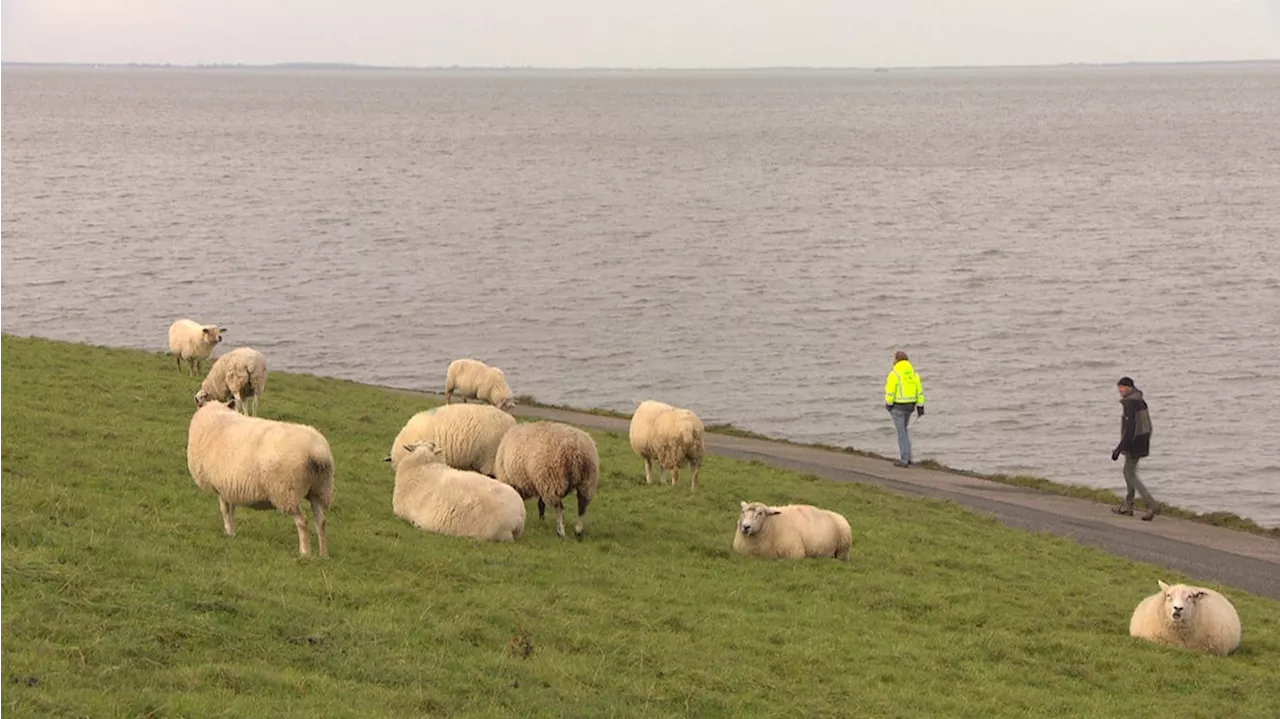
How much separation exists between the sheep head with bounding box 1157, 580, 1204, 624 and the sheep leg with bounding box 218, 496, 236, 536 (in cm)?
1056

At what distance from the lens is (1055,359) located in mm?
48281

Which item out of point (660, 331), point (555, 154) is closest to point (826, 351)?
point (660, 331)

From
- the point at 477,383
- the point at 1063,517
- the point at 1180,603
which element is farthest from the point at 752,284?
the point at 1180,603

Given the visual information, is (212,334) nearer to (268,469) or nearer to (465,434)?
(465,434)

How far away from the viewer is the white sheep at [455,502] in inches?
657

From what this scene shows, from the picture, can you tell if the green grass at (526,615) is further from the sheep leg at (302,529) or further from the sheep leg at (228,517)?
the sheep leg at (302,529)

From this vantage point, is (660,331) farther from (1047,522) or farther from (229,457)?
(229,457)

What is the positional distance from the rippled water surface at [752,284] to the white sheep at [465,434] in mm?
19077

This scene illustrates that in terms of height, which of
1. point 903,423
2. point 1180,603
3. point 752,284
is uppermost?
point 1180,603

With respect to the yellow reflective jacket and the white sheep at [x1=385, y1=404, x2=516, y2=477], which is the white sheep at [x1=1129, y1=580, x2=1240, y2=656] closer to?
the white sheep at [x1=385, y1=404, x2=516, y2=477]

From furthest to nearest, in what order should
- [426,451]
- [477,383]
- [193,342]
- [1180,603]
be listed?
[193,342] → [477,383] → [426,451] → [1180,603]

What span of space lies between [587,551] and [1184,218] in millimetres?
78790

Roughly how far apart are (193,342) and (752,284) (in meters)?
37.8

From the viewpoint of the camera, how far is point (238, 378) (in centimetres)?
2473
